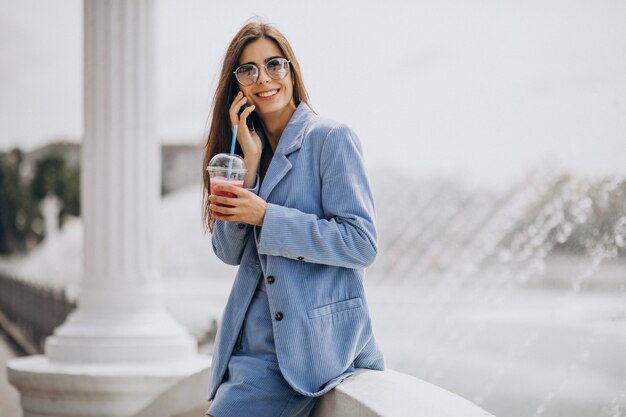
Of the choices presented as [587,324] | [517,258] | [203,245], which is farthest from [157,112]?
[203,245]

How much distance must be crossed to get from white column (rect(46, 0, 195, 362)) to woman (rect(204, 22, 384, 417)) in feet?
9.04

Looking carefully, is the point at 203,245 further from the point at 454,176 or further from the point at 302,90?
the point at 302,90

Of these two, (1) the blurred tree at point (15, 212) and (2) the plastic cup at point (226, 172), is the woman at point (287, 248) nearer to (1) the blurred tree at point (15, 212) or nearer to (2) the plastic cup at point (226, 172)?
A: (2) the plastic cup at point (226, 172)

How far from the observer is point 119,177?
5.66 meters

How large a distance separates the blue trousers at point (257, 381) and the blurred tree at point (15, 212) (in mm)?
39390

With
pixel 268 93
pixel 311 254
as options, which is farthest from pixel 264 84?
pixel 311 254

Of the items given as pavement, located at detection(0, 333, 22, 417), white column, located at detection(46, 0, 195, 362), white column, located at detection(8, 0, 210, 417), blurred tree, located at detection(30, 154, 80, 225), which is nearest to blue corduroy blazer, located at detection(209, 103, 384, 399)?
white column, located at detection(8, 0, 210, 417)

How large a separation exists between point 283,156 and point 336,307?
0.44 m

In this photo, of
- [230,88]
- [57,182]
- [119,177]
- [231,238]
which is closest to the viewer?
[231,238]

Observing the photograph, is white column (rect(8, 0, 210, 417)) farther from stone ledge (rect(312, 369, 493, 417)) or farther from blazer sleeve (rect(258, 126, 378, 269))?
blazer sleeve (rect(258, 126, 378, 269))

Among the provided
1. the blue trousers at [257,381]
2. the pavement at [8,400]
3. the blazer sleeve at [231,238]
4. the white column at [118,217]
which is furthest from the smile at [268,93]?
the pavement at [8,400]

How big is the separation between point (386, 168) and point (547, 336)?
9799 mm

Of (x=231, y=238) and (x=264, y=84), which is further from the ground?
(x=264, y=84)

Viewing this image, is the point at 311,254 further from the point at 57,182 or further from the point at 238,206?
the point at 57,182
